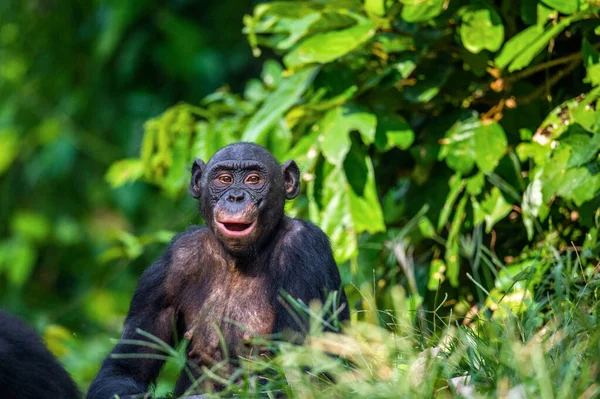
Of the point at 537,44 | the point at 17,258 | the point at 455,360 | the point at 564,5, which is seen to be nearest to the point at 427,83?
the point at 537,44

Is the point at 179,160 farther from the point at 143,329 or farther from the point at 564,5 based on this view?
the point at 564,5

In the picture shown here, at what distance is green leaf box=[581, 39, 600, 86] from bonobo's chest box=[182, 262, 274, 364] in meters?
1.78

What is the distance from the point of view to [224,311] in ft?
15.2

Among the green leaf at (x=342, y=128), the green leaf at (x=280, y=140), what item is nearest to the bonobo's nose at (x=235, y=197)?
the green leaf at (x=342, y=128)

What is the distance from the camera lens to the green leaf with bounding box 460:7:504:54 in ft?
16.7

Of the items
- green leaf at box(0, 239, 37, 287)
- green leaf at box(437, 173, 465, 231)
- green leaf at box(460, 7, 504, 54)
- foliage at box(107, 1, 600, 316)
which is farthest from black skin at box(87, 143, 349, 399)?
green leaf at box(0, 239, 37, 287)

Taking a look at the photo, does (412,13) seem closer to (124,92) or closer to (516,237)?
(516,237)

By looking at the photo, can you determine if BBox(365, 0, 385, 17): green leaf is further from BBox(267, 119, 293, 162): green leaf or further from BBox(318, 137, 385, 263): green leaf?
BBox(267, 119, 293, 162): green leaf

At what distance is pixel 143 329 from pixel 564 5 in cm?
242

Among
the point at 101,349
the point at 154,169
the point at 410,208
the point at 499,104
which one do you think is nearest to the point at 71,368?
the point at 101,349

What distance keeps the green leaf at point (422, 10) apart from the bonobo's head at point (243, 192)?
940 mm

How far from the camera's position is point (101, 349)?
9.64 m

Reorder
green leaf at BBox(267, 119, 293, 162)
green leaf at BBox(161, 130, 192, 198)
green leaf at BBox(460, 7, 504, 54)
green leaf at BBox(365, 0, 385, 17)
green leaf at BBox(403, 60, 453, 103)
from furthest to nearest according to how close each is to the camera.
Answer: green leaf at BBox(161, 130, 192, 198), green leaf at BBox(267, 119, 293, 162), green leaf at BBox(403, 60, 453, 103), green leaf at BBox(365, 0, 385, 17), green leaf at BBox(460, 7, 504, 54)

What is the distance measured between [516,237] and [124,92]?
741 cm
